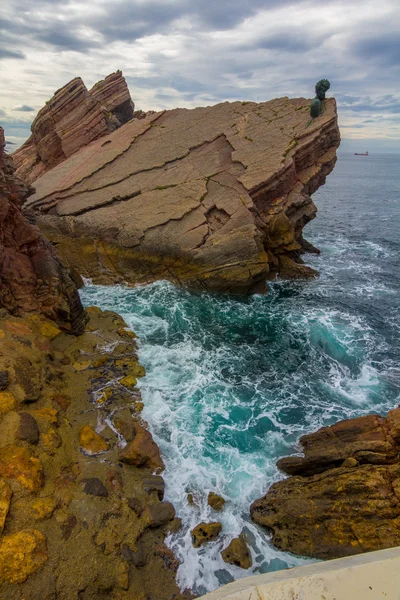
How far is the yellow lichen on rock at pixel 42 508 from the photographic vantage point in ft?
32.7

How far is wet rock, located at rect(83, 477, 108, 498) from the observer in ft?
36.8

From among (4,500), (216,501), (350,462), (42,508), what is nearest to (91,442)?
(42,508)

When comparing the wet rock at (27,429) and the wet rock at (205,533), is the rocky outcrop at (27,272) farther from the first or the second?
the wet rock at (205,533)

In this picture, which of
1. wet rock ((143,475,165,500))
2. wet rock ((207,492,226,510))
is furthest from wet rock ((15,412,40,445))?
wet rock ((207,492,226,510))

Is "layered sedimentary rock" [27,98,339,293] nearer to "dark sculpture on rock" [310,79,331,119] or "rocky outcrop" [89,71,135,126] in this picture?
"dark sculpture on rock" [310,79,331,119]

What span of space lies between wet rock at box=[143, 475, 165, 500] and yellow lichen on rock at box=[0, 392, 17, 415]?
539 cm

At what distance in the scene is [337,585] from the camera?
4.89 metres

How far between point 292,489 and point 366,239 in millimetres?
39218

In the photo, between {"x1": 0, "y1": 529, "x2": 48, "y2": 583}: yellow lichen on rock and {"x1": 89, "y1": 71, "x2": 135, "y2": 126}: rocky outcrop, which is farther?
{"x1": 89, "y1": 71, "x2": 135, "y2": 126}: rocky outcrop

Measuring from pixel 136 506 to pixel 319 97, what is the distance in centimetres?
3564

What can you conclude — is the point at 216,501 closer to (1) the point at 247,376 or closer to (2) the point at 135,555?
(2) the point at 135,555

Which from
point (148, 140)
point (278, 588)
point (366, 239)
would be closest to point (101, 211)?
point (148, 140)

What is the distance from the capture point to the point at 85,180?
106 ft

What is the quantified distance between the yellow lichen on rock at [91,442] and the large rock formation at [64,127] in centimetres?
3481
